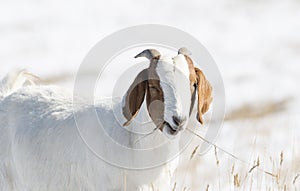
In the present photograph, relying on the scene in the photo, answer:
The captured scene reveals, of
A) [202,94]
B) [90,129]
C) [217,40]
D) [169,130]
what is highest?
[217,40]

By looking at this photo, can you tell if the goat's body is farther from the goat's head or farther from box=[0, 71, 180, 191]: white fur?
the goat's head

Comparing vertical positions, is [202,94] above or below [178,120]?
above

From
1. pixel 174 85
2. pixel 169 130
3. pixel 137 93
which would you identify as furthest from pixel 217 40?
pixel 169 130

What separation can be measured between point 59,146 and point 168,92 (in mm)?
1583

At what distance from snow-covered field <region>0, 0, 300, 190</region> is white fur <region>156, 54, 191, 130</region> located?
6080mm

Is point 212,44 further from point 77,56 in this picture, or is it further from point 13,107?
point 13,107

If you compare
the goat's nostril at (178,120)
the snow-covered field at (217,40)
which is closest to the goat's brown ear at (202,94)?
the goat's nostril at (178,120)

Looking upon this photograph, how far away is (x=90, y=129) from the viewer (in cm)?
629

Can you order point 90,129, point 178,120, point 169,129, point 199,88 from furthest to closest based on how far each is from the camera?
point 90,129 < point 199,88 < point 169,129 < point 178,120

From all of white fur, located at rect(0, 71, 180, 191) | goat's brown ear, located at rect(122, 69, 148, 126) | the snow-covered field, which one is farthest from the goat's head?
the snow-covered field

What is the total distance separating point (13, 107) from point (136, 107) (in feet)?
6.11

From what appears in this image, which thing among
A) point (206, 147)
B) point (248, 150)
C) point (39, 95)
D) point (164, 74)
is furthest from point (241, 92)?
point (164, 74)

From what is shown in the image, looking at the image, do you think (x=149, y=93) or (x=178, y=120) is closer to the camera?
(x=178, y=120)

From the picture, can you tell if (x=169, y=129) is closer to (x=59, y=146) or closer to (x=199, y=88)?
(x=199, y=88)
